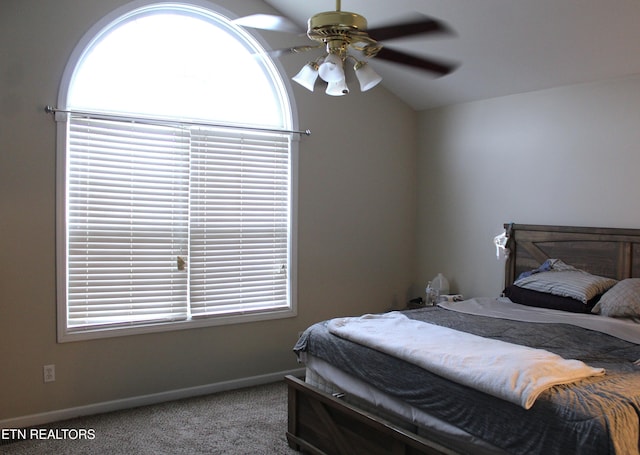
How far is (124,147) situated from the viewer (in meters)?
3.75

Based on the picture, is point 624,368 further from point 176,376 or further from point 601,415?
point 176,376

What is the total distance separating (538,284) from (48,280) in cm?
329

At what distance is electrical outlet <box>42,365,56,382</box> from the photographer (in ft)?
11.4

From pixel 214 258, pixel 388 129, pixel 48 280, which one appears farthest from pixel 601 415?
pixel 388 129

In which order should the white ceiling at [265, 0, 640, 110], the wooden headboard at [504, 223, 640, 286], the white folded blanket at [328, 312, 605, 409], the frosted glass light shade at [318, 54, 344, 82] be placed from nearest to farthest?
the white folded blanket at [328, 312, 605, 409] < the frosted glass light shade at [318, 54, 344, 82] < the white ceiling at [265, 0, 640, 110] < the wooden headboard at [504, 223, 640, 286]

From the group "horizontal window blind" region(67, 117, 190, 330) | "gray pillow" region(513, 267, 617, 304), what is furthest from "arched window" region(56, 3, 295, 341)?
"gray pillow" region(513, 267, 617, 304)

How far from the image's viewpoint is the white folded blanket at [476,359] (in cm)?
206

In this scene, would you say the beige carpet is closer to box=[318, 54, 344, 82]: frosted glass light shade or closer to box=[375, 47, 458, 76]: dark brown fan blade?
box=[318, 54, 344, 82]: frosted glass light shade

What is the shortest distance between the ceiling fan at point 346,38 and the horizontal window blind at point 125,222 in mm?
1589

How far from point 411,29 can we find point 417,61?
0.98ft

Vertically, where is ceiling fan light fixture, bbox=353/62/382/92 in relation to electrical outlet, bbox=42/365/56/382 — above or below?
above

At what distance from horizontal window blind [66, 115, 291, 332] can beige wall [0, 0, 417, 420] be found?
0.54ft

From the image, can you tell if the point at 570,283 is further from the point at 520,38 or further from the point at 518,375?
the point at 518,375

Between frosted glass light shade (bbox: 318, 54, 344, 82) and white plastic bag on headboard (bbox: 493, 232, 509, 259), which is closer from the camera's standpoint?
frosted glass light shade (bbox: 318, 54, 344, 82)
